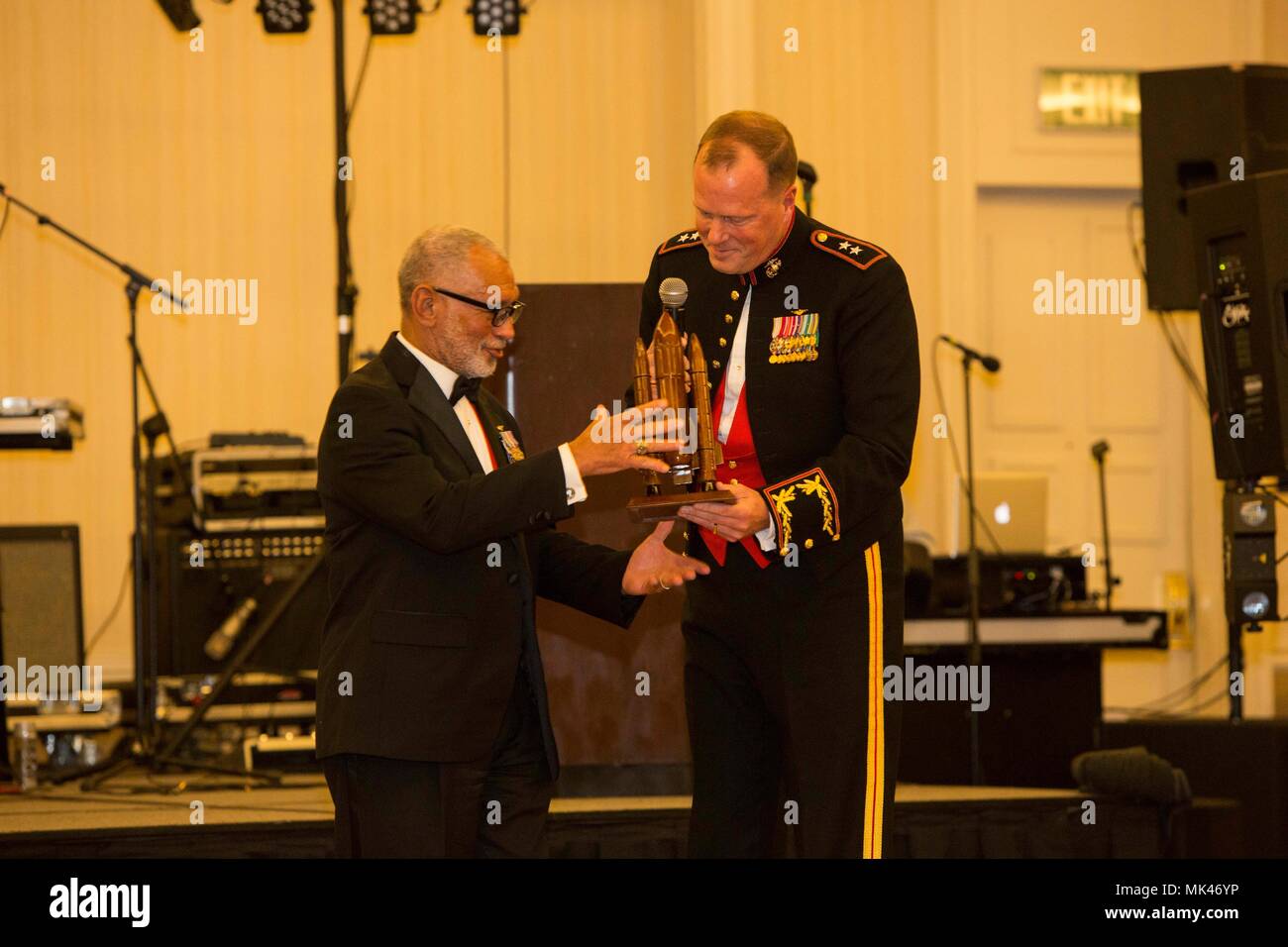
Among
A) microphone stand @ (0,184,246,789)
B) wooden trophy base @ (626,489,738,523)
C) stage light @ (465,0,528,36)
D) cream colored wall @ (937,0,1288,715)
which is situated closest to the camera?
wooden trophy base @ (626,489,738,523)

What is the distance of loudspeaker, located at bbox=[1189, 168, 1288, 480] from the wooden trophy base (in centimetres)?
221

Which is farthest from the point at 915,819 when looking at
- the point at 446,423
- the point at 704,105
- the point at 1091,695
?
the point at 704,105

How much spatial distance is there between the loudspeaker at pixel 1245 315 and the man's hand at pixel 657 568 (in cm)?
203

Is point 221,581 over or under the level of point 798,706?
over

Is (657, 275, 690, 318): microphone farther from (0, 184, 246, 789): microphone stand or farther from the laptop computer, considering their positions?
the laptop computer

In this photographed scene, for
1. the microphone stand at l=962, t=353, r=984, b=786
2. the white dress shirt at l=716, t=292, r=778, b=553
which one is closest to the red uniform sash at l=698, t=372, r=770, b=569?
the white dress shirt at l=716, t=292, r=778, b=553

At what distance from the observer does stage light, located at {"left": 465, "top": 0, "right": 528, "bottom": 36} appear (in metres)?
5.91

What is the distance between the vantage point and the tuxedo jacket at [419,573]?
2773 mm

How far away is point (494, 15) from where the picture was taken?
5.93 m

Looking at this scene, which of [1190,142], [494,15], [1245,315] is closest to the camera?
[1245,315]

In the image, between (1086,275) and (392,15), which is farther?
(1086,275)

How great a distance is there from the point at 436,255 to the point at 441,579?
622mm

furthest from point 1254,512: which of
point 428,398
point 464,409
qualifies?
point 428,398

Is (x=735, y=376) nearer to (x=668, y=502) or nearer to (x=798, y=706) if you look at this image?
(x=668, y=502)
